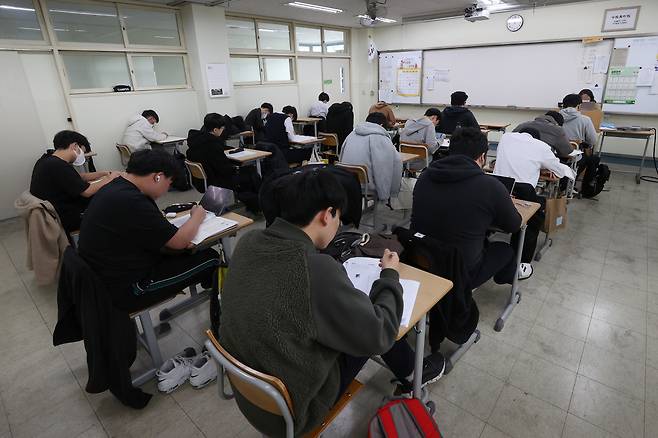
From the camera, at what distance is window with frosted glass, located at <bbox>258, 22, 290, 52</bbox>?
718 cm

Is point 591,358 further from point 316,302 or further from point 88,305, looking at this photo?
point 88,305

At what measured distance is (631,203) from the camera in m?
4.39

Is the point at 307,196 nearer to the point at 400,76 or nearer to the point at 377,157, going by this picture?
the point at 377,157

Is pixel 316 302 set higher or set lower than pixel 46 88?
lower

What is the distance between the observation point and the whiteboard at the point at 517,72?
611cm

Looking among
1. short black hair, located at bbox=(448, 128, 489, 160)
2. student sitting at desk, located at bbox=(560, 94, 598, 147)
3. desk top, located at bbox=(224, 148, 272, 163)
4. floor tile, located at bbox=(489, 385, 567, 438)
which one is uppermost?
short black hair, located at bbox=(448, 128, 489, 160)

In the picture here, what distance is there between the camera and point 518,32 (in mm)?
6664

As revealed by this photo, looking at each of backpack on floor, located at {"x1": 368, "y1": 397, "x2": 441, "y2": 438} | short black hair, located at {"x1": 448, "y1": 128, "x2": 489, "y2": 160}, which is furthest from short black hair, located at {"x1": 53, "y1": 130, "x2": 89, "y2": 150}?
backpack on floor, located at {"x1": 368, "y1": 397, "x2": 441, "y2": 438}

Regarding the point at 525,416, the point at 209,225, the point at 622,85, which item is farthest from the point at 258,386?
the point at 622,85

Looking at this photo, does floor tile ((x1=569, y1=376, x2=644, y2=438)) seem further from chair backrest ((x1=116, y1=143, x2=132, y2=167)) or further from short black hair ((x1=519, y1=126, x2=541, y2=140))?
chair backrest ((x1=116, y1=143, x2=132, y2=167))

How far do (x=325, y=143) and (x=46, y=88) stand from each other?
153 inches

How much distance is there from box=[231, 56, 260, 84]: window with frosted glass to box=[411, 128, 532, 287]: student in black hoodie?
5.81 metres

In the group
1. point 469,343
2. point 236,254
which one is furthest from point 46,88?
point 469,343

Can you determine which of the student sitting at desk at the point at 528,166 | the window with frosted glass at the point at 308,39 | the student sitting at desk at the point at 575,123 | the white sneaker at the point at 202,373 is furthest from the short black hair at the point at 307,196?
the window with frosted glass at the point at 308,39
